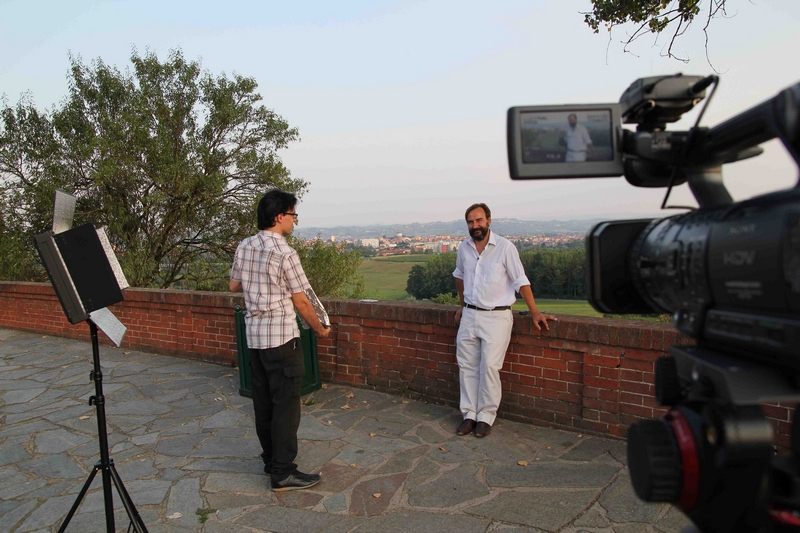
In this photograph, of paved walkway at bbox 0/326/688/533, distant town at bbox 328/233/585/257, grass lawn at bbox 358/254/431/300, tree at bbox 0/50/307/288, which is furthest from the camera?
tree at bbox 0/50/307/288

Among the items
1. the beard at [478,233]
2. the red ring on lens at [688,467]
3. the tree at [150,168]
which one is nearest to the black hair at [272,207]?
the beard at [478,233]

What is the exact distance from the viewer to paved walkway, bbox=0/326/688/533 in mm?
3518

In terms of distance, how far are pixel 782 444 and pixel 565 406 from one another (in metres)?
1.55

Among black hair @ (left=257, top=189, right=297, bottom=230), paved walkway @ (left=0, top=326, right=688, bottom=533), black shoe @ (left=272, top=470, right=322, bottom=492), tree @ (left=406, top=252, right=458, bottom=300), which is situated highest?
black hair @ (left=257, top=189, right=297, bottom=230)

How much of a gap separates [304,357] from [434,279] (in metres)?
1.85

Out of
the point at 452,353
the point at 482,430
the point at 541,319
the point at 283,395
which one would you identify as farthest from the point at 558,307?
the point at 283,395

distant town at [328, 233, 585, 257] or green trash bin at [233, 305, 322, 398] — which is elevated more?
distant town at [328, 233, 585, 257]

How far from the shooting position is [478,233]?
486 centimetres

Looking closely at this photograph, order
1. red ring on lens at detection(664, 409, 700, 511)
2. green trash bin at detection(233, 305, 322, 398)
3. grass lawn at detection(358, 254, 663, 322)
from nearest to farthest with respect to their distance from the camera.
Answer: red ring on lens at detection(664, 409, 700, 511)
grass lawn at detection(358, 254, 663, 322)
green trash bin at detection(233, 305, 322, 398)

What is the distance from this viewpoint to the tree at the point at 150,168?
12.5m

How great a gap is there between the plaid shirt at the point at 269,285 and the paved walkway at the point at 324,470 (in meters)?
1.12

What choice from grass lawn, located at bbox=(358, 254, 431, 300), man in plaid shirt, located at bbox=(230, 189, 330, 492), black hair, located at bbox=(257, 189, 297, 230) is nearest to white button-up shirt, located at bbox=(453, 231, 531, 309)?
man in plaid shirt, located at bbox=(230, 189, 330, 492)

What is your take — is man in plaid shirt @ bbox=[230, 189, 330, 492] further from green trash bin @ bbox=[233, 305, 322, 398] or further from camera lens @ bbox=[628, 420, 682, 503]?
camera lens @ bbox=[628, 420, 682, 503]

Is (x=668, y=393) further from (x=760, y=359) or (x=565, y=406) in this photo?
(x=565, y=406)
